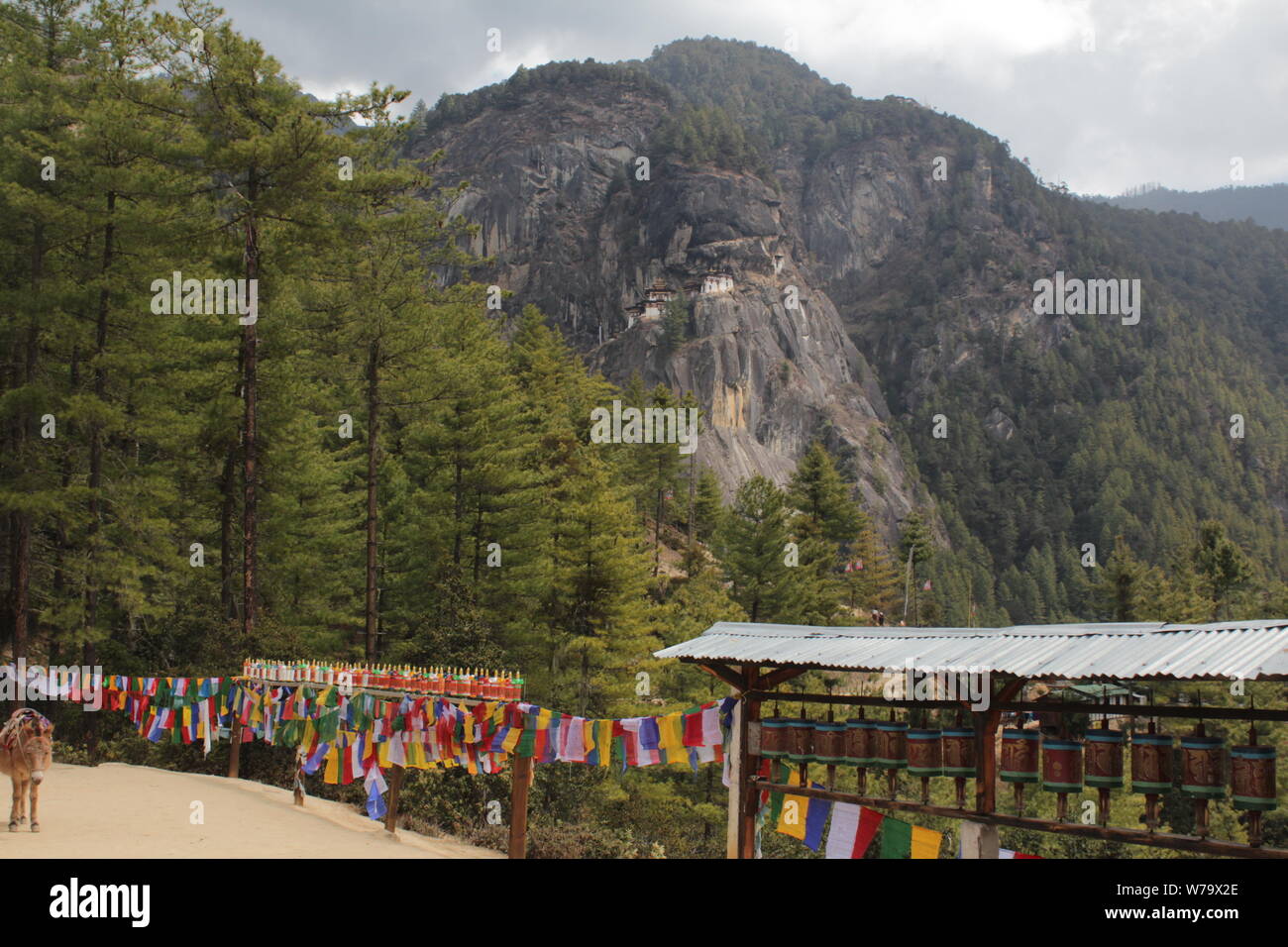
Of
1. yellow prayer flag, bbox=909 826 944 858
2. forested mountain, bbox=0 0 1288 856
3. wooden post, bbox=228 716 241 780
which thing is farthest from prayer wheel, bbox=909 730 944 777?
wooden post, bbox=228 716 241 780

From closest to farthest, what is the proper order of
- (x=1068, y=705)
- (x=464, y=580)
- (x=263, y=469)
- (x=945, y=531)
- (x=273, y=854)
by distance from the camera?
(x=1068, y=705), (x=273, y=854), (x=263, y=469), (x=464, y=580), (x=945, y=531)

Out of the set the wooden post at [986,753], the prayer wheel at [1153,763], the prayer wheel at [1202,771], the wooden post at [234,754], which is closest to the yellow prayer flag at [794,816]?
the wooden post at [986,753]

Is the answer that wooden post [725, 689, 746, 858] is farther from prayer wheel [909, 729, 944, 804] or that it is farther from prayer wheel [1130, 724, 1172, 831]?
prayer wheel [1130, 724, 1172, 831]

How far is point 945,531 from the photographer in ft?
412

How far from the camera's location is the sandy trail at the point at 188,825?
34.3 feet

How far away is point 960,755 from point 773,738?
6.71ft

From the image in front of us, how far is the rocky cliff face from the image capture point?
102938mm

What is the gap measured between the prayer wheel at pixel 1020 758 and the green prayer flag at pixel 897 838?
1.14m

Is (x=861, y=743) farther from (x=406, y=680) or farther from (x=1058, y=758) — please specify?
(x=406, y=680)

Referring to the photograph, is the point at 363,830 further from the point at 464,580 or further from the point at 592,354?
the point at 592,354

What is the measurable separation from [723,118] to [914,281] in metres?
54.0

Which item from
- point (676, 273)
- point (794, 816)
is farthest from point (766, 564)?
point (676, 273)

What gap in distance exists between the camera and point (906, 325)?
16250 cm

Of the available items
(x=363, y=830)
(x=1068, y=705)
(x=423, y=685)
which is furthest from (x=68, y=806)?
(x=1068, y=705)
